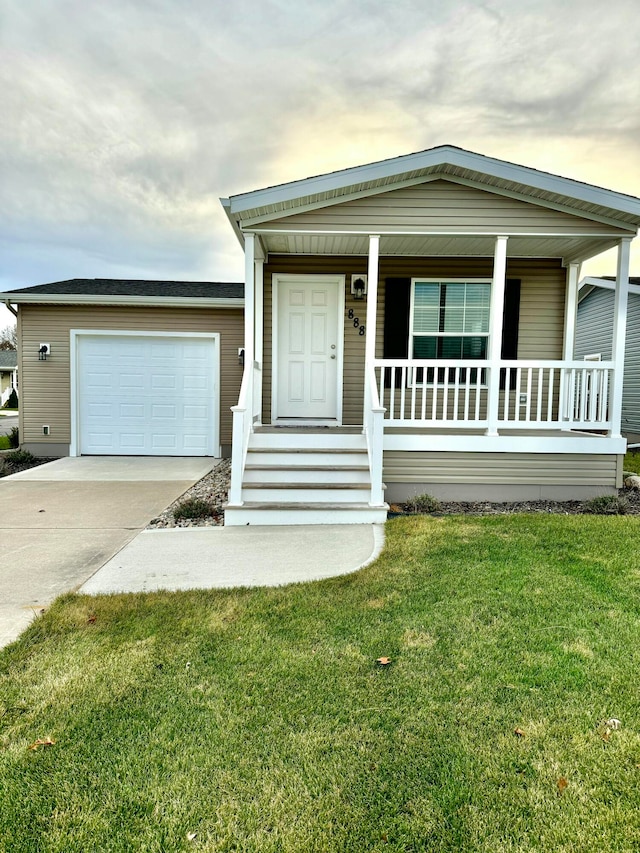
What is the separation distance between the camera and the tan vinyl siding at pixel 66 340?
8.82 meters

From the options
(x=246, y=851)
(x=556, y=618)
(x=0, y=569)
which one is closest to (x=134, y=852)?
(x=246, y=851)

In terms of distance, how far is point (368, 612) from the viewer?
9.55 ft

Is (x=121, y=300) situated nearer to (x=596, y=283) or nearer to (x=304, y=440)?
(x=304, y=440)

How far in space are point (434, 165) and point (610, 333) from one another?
34.3ft

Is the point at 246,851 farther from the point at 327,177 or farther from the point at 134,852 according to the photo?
the point at 327,177

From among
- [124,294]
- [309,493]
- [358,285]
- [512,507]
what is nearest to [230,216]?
[358,285]

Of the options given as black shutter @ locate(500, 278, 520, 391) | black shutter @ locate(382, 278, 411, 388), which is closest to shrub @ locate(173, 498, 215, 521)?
black shutter @ locate(382, 278, 411, 388)

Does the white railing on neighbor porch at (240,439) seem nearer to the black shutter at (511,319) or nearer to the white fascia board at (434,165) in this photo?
the white fascia board at (434,165)

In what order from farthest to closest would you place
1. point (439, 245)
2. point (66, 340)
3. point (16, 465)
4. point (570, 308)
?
point (66, 340) < point (16, 465) < point (570, 308) < point (439, 245)

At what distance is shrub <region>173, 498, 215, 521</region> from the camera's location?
5062 millimetres

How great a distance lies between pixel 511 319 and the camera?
23.5 feet

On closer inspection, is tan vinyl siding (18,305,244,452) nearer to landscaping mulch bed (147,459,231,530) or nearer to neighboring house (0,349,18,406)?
landscaping mulch bed (147,459,231,530)

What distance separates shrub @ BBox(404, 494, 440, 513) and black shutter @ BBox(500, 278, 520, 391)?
2.74 m

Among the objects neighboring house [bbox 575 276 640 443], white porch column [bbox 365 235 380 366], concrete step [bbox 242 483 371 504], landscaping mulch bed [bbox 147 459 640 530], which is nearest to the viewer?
landscaping mulch bed [bbox 147 459 640 530]
